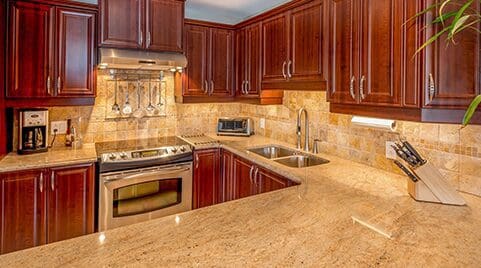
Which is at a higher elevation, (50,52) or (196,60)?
(196,60)

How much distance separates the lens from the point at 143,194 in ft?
8.97

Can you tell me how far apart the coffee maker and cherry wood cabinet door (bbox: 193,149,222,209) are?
4.31ft

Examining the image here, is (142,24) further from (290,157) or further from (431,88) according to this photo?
(431,88)

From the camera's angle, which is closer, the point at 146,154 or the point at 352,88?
the point at 352,88

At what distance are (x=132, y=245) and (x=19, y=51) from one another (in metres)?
2.14

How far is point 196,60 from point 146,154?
1150mm

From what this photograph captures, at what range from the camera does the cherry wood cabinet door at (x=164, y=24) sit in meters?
2.84

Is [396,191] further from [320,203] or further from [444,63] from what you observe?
[444,63]

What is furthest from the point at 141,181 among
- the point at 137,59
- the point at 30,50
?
the point at 30,50

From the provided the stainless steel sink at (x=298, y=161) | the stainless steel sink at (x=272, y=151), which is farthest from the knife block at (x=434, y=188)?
the stainless steel sink at (x=272, y=151)

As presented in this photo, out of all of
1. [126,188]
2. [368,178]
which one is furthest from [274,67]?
[126,188]

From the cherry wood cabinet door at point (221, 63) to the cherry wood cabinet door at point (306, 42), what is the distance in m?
1.00

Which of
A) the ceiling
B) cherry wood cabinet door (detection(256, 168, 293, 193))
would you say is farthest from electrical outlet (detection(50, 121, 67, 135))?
cherry wood cabinet door (detection(256, 168, 293, 193))

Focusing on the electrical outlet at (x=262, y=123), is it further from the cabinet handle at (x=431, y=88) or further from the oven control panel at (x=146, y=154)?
the cabinet handle at (x=431, y=88)
